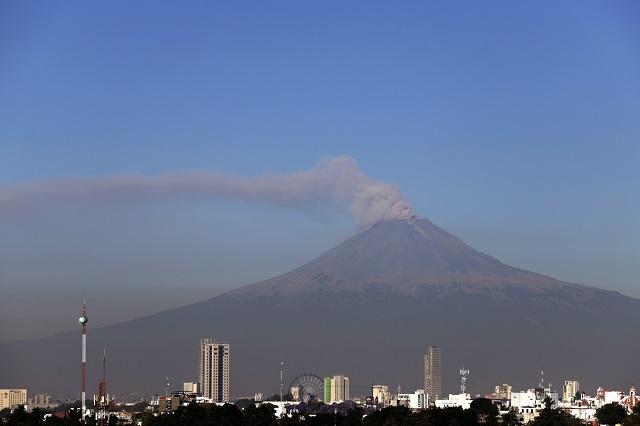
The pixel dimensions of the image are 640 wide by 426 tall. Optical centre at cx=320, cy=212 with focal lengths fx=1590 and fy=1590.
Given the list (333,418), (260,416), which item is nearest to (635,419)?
(260,416)

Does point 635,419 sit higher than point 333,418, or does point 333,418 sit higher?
point 635,419

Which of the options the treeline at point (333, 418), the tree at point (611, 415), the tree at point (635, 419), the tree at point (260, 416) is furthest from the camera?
the tree at point (611, 415)

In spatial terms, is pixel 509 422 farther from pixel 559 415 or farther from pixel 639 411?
pixel 639 411

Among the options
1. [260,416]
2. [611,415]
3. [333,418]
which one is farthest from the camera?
[611,415]

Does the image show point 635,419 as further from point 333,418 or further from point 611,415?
point 611,415

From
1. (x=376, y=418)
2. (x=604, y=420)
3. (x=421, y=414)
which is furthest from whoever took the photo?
(x=604, y=420)

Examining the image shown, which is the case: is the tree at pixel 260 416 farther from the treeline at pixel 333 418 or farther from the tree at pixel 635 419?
the tree at pixel 635 419

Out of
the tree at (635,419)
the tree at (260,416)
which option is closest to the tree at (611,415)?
the tree at (260,416)

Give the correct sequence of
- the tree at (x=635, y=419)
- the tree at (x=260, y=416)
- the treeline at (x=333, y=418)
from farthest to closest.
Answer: the tree at (x=260, y=416)
the treeline at (x=333, y=418)
the tree at (x=635, y=419)

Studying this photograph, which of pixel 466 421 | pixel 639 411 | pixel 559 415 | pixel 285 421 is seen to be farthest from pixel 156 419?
pixel 639 411
